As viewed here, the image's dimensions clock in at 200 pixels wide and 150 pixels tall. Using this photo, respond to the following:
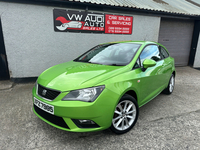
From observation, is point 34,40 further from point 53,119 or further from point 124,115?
point 124,115

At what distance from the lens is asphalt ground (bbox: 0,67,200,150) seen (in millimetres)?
2148

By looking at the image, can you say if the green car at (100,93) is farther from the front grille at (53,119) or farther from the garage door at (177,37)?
the garage door at (177,37)

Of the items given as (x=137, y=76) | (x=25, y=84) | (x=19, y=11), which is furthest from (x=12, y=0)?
(x=137, y=76)

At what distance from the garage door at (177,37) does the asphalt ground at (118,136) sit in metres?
5.29

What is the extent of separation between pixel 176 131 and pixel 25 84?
4.88 m

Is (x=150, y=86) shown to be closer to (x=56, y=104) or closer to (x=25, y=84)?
(x=56, y=104)

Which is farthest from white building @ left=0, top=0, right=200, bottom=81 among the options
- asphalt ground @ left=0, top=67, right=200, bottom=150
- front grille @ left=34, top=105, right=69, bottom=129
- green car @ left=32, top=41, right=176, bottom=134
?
front grille @ left=34, top=105, right=69, bottom=129

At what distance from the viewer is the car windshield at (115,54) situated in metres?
2.74

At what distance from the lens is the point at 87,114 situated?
1.89m

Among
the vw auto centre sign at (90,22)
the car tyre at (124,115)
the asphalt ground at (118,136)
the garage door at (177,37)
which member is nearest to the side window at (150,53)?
the car tyre at (124,115)

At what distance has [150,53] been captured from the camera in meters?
3.18

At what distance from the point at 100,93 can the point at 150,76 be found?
139cm

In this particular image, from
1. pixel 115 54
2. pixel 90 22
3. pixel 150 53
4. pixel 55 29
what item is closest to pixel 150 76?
pixel 150 53

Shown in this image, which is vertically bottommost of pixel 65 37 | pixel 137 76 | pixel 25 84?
pixel 25 84
